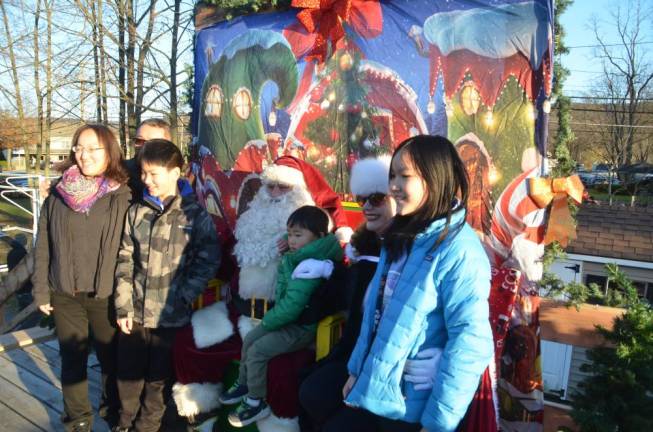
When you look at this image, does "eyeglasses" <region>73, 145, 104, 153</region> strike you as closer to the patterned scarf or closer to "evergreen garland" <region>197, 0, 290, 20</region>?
the patterned scarf

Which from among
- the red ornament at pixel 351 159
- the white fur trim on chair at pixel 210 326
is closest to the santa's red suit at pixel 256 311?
the white fur trim on chair at pixel 210 326

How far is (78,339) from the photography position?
2.90 metres

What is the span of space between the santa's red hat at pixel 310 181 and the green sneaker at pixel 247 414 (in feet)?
4.29

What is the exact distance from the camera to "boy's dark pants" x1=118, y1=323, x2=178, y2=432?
2891 millimetres

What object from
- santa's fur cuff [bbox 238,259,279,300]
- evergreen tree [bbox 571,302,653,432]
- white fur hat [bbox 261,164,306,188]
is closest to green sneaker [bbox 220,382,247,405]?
santa's fur cuff [bbox 238,259,279,300]

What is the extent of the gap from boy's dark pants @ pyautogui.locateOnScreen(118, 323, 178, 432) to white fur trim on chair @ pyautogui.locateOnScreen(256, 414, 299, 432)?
74 cm

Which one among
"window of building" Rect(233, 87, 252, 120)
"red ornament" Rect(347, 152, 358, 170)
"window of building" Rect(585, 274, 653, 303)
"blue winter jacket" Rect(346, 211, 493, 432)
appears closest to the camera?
"blue winter jacket" Rect(346, 211, 493, 432)

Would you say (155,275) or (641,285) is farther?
(641,285)

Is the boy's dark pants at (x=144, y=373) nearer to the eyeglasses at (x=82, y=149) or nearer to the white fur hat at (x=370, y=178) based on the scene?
the eyeglasses at (x=82, y=149)

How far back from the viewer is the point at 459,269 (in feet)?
5.38

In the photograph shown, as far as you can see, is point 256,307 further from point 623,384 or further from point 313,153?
point 623,384

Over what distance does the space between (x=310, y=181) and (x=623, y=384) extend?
235 centimetres

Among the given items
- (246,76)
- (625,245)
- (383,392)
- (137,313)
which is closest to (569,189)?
(383,392)

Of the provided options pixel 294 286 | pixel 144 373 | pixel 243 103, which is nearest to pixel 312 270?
pixel 294 286
